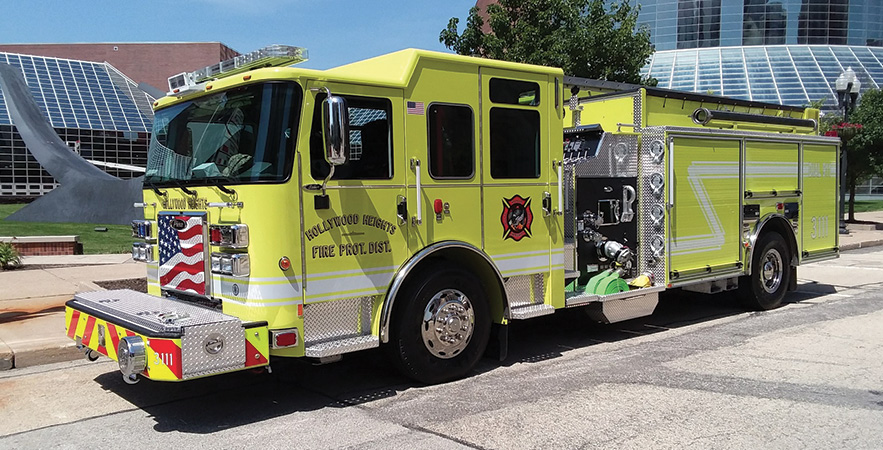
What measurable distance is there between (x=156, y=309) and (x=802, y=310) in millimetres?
8097

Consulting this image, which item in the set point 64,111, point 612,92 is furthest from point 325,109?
point 64,111

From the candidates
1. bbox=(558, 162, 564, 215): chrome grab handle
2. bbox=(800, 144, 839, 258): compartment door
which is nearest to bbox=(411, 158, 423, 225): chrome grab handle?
bbox=(558, 162, 564, 215): chrome grab handle

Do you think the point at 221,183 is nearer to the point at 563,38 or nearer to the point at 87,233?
the point at 563,38

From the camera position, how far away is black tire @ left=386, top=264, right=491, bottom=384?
549cm

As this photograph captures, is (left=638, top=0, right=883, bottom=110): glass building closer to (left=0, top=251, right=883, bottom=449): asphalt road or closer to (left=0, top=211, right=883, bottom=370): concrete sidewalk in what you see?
(left=0, top=211, right=883, bottom=370): concrete sidewalk

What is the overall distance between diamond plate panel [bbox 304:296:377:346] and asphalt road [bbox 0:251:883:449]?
0.57 m

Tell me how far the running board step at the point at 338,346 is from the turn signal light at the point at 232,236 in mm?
873

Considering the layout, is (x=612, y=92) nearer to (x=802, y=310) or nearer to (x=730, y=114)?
(x=730, y=114)

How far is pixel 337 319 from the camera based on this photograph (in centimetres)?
518

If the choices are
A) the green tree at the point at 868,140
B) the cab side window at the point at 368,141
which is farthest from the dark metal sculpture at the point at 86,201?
the green tree at the point at 868,140

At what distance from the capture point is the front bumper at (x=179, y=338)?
443 centimetres

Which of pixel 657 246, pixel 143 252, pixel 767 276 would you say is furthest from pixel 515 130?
pixel 767 276

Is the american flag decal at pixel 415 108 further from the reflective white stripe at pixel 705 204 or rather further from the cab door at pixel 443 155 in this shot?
the reflective white stripe at pixel 705 204

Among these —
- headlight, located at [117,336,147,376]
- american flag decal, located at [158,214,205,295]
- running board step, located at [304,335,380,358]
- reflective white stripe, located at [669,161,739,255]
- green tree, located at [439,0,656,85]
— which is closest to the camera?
headlight, located at [117,336,147,376]
